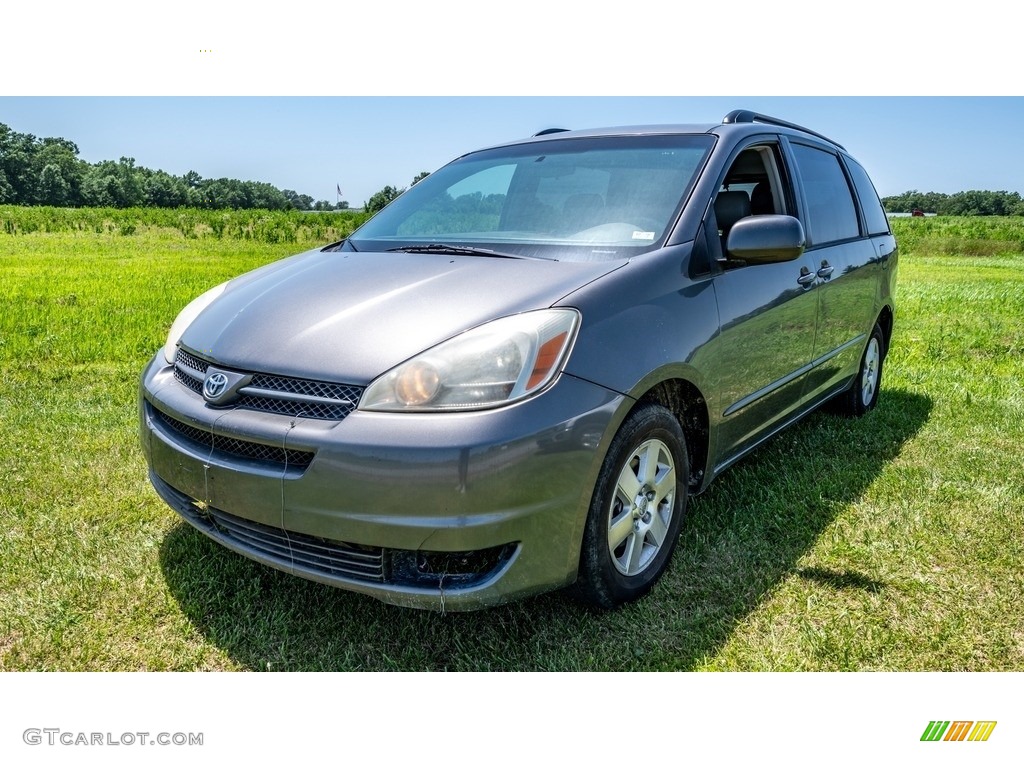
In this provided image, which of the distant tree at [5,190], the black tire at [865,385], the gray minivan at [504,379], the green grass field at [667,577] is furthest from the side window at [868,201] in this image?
the distant tree at [5,190]

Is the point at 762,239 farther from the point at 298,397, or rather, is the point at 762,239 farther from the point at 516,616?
the point at 298,397

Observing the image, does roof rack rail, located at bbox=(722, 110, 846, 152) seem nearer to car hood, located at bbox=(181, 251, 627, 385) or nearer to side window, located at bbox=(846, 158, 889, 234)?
side window, located at bbox=(846, 158, 889, 234)

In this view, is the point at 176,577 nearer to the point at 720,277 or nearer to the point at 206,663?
the point at 206,663

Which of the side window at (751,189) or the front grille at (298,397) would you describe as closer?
the front grille at (298,397)

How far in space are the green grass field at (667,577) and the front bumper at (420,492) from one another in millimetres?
375

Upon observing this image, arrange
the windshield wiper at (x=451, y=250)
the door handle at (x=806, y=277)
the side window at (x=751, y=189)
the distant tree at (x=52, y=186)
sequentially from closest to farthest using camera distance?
1. the windshield wiper at (x=451, y=250)
2. the side window at (x=751, y=189)
3. the door handle at (x=806, y=277)
4. the distant tree at (x=52, y=186)

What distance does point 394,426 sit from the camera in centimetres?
211

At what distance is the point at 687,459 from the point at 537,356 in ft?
2.98

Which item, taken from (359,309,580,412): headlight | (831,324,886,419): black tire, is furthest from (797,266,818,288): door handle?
(359,309,580,412): headlight

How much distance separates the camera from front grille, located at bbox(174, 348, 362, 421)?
2.21 metres

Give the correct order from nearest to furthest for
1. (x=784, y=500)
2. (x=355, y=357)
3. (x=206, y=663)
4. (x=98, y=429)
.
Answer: (x=355, y=357), (x=206, y=663), (x=784, y=500), (x=98, y=429)

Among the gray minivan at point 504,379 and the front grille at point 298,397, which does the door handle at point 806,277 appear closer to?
the gray minivan at point 504,379

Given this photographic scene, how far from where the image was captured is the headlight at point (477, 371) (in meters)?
2.16
